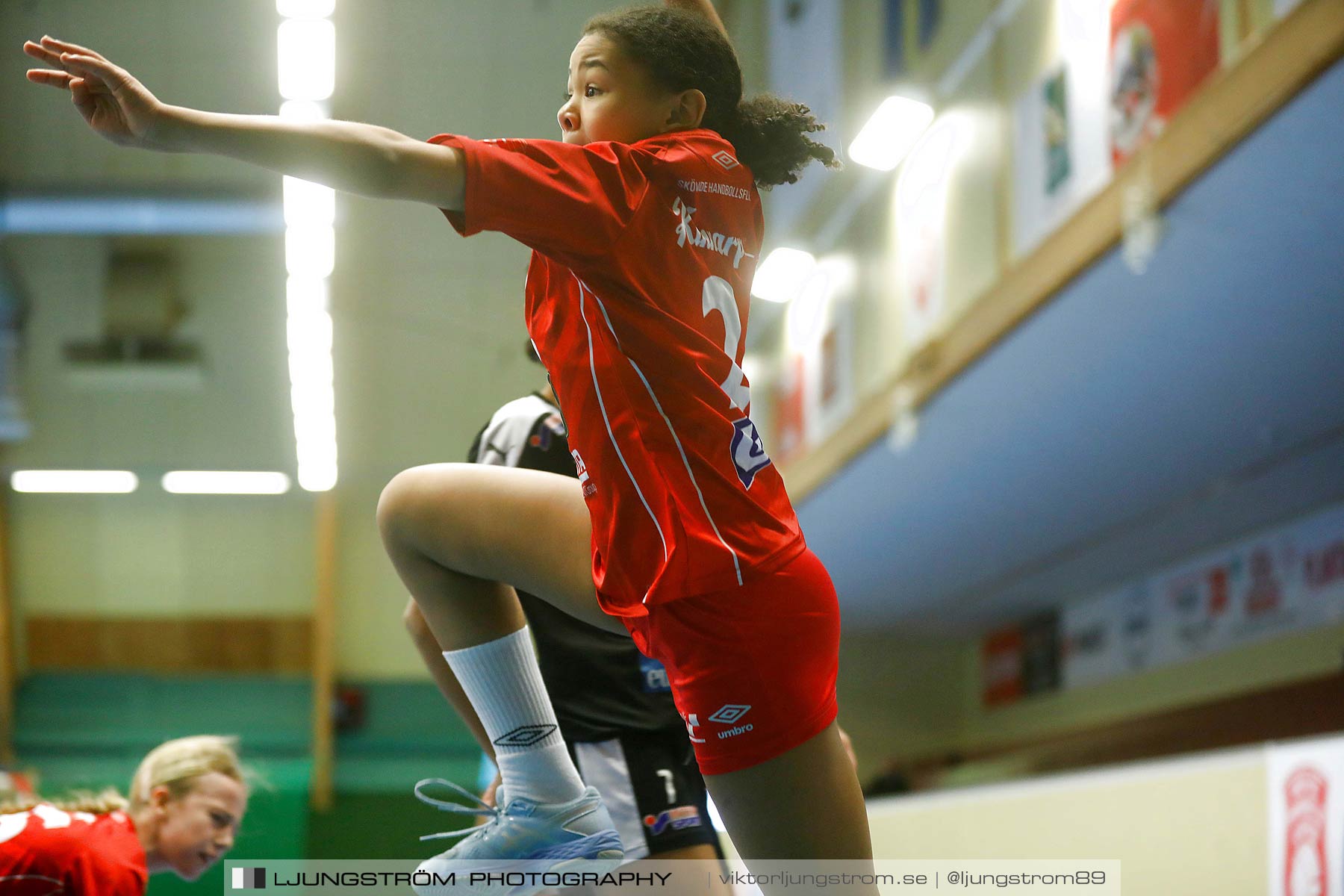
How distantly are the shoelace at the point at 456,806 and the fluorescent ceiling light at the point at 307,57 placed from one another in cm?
97

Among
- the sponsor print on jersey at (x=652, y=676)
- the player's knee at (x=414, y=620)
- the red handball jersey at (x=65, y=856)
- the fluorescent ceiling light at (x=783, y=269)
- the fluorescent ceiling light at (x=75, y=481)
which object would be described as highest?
the fluorescent ceiling light at (x=75, y=481)

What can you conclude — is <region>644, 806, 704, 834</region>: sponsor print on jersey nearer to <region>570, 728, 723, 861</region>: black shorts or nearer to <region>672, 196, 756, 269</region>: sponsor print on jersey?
<region>570, 728, 723, 861</region>: black shorts

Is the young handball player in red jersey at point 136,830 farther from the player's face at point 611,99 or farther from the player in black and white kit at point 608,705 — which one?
the player's face at point 611,99

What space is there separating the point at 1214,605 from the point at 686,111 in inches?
231

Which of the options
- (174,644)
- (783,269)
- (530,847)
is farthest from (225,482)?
(530,847)

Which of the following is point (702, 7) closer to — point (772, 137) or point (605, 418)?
point (772, 137)

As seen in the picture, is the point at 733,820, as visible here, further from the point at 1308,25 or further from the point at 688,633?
the point at 1308,25

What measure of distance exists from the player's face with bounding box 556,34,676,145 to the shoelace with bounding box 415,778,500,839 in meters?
0.68

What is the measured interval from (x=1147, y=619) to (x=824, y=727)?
633 centimetres

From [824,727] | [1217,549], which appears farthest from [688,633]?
[1217,549]

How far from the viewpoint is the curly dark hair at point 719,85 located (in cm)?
120

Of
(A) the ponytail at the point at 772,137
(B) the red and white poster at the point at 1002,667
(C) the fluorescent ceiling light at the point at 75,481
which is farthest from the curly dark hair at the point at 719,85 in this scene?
(B) the red and white poster at the point at 1002,667

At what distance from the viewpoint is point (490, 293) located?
1983 millimetres

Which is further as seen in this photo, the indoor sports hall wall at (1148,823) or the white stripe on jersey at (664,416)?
the indoor sports hall wall at (1148,823)
